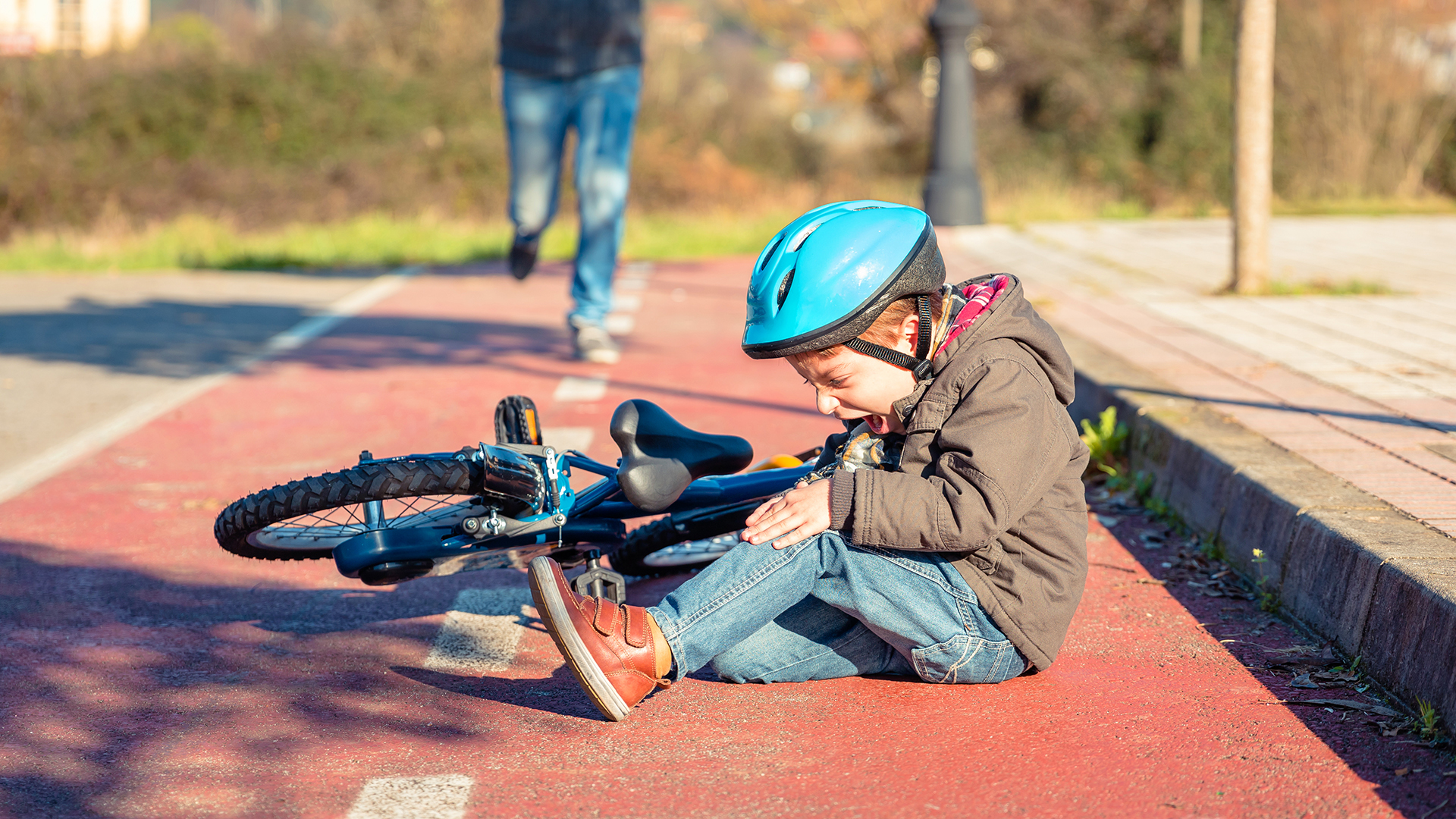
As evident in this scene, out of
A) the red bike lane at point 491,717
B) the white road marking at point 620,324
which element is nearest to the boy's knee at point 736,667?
the red bike lane at point 491,717

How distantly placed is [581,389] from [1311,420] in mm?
3236

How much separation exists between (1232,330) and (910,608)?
4442mm

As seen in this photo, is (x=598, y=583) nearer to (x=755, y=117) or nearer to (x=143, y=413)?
(x=143, y=413)

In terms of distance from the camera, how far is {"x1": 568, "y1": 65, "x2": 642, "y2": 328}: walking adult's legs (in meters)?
6.93

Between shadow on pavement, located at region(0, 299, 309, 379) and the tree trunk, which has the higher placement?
the tree trunk

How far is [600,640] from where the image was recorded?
268cm

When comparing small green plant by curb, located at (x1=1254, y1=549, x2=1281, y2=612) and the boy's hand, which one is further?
small green plant by curb, located at (x1=1254, y1=549, x2=1281, y2=612)

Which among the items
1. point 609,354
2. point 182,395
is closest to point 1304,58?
point 609,354

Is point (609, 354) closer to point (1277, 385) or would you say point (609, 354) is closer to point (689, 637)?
point (1277, 385)

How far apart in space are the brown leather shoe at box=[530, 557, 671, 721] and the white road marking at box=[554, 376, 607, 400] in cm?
347

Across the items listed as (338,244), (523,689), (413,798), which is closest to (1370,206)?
(338,244)

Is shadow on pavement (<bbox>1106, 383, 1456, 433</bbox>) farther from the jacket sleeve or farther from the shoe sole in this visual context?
the shoe sole

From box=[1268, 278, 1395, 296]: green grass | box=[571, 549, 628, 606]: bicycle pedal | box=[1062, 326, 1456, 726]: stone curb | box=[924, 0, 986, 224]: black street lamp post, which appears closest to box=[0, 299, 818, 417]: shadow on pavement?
box=[1062, 326, 1456, 726]: stone curb

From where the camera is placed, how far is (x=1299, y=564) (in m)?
3.36
